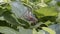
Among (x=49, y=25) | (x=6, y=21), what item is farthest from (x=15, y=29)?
(x=49, y=25)

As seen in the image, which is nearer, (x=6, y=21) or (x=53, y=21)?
(x=6, y=21)

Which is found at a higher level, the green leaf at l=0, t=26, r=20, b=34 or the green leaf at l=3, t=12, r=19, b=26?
the green leaf at l=3, t=12, r=19, b=26

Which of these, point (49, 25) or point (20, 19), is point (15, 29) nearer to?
point (20, 19)

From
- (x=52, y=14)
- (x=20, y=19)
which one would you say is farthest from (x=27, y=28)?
(x=52, y=14)

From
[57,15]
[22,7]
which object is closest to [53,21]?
[57,15]

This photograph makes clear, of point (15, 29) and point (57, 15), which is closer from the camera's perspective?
point (15, 29)

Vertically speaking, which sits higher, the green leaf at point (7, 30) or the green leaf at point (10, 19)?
the green leaf at point (10, 19)

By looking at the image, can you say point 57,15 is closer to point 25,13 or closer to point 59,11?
point 59,11
